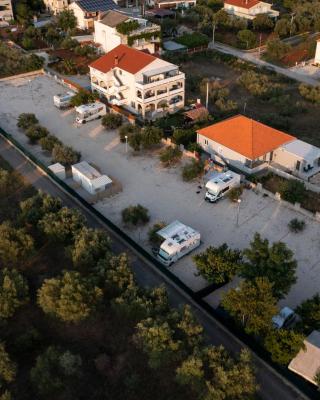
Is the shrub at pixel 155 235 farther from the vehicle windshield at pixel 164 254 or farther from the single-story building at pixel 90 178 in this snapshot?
the single-story building at pixel 90 178

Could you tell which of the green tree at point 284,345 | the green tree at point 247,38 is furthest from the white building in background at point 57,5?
the green tree at point 284,345

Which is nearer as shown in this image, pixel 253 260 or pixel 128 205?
pixel 253 260

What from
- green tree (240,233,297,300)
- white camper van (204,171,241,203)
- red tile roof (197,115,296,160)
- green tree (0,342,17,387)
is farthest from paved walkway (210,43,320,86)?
green tree (0,342,17,387)

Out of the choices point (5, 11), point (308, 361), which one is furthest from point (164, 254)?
point (5, 11)

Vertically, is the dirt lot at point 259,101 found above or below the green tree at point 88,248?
below

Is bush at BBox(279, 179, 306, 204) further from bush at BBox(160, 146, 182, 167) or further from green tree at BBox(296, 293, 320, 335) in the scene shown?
green tree at BBox(296, 293, 320, 335)

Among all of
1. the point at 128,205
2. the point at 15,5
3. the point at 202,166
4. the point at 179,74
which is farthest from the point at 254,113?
the point at 15,5

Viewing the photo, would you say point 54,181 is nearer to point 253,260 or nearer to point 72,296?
point 72,296

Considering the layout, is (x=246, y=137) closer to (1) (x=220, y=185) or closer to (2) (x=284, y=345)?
(1) (x=220, y=185)
